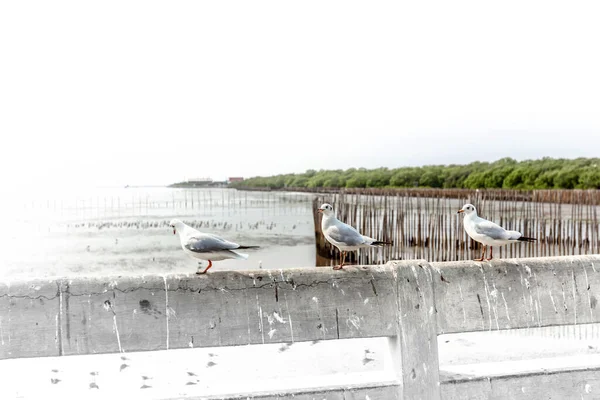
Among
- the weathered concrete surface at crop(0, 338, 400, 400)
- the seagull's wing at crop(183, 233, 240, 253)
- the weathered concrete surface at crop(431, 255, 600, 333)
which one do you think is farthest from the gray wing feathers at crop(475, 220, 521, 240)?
the seagull's wing at crop(183, 233, 240, 253)

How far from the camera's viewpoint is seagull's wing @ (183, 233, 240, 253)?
10.9 ft

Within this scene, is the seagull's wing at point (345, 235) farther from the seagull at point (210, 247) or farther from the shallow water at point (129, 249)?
the shallow water at point (129, 249)

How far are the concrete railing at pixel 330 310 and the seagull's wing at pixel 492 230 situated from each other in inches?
50.1

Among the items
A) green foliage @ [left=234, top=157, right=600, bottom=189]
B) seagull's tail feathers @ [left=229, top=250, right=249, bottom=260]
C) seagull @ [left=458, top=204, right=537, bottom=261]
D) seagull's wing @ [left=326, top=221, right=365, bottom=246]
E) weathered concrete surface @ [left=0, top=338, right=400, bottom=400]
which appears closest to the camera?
seagull's tail feathers @ [left=229, top=250, right=249, bottom=260]

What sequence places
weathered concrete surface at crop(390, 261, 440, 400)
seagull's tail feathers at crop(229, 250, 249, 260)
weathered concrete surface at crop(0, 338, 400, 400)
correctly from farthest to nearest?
1. weathered concrete surface at crop(0, 338, 400, 400)
2. seagull's tail feathers at crop(229, 250, 249, 260)
3. weathered concrete surface at crop(390, 261, 440, 400)

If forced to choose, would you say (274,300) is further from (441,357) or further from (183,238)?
(441,357)

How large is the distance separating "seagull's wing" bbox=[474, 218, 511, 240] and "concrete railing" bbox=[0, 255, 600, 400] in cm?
127

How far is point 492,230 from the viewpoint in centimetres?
412

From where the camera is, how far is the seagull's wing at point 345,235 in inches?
155

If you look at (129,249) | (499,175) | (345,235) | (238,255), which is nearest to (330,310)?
(238,255)

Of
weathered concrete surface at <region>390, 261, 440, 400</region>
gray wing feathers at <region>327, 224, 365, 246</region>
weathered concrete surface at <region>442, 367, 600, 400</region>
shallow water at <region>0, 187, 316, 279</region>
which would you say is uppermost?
gray wing feathers at <region>327, 224, 365, 246</region>

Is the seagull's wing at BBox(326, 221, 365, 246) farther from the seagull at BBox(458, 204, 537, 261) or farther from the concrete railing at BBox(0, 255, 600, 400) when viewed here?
the concrete railing at BBox(0, 255, 600, 400)

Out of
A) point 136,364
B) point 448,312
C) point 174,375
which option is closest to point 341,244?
point 448,312

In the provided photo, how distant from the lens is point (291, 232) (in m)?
27.9
